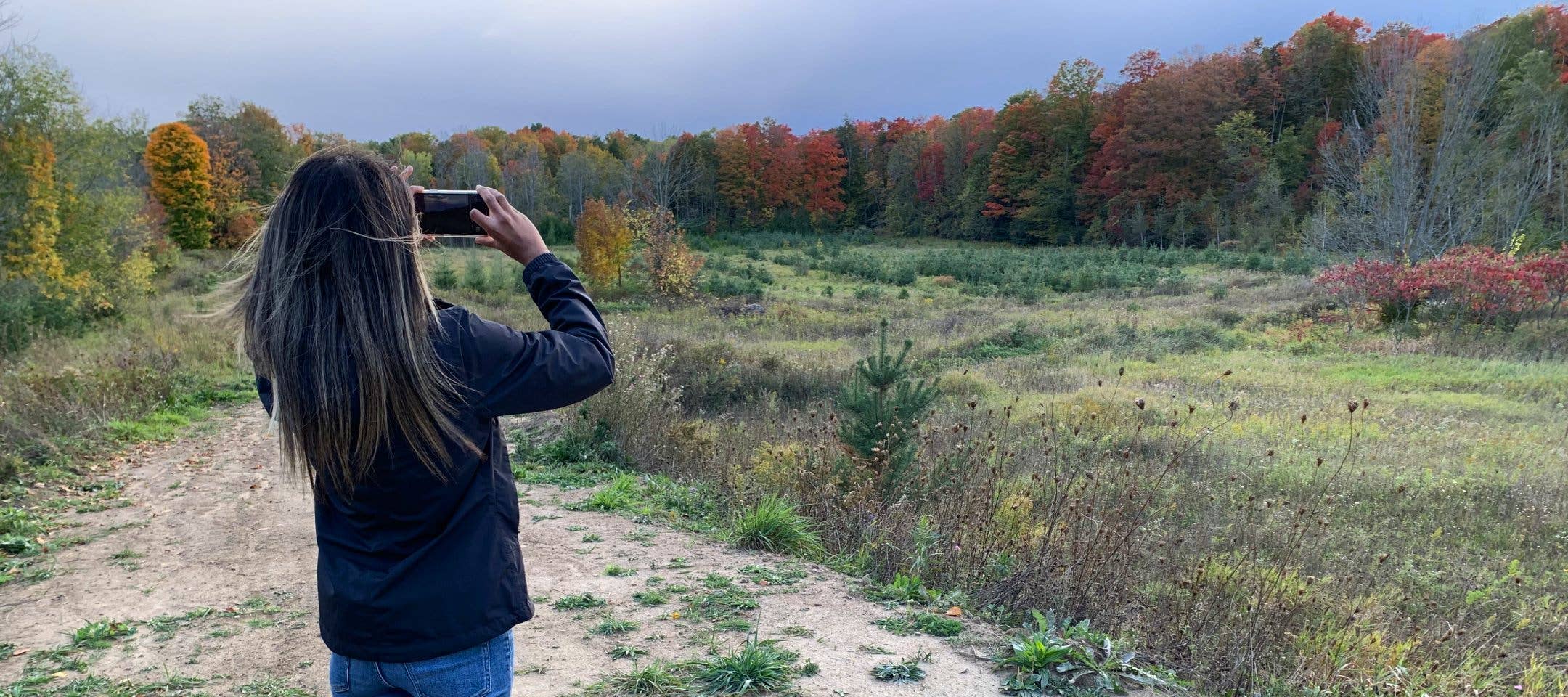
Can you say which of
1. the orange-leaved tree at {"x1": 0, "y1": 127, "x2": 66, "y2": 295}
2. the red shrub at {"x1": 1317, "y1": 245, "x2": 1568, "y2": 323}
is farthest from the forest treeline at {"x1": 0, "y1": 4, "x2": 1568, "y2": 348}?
the red shrub at {"x1": 1317, "y1": 245, "x2": 1568, "y2": 323}

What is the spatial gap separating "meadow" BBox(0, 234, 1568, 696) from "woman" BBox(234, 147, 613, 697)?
0.27 meters

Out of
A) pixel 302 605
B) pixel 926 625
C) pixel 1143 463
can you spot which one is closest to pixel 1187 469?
pixel 1143 463

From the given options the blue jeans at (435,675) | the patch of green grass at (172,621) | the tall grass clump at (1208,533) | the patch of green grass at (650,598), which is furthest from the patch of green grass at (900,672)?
the patch of green grass at (172,621)

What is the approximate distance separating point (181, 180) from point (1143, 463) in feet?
153

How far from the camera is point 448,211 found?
1956 millimetres

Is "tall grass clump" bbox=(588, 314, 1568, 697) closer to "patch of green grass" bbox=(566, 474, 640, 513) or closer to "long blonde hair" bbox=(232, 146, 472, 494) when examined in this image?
"patch of green grass" bbox=(566, 474, 640, 513)

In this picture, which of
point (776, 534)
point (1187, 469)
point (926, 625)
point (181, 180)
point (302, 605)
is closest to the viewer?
point (926, 625)

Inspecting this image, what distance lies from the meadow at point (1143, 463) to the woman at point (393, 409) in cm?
27

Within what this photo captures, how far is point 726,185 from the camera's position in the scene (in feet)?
241

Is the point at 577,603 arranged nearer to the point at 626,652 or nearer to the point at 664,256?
the point at 626,652

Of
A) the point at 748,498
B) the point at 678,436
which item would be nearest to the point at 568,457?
the point at 678,436

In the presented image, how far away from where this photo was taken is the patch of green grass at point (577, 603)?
4.50 m

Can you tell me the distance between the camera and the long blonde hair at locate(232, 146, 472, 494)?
1596 millimetres

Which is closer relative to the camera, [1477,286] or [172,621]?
[172,621]
